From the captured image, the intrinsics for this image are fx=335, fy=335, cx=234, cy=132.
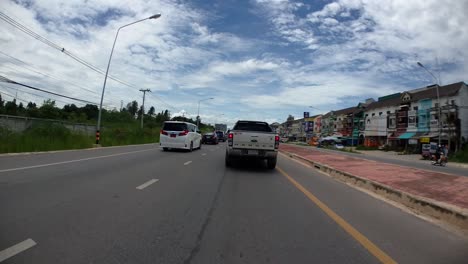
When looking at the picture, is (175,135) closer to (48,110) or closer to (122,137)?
(122,137)

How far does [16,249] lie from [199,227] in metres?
2.32

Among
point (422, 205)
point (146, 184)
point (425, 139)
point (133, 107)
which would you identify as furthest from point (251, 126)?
point (133, 107)

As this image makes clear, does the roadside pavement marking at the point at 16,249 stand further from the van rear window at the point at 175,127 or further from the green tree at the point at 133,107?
the green tree at the point at 133,107

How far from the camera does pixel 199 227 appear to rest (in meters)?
5.05

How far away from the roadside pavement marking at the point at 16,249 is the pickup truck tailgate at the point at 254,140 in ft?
32.7

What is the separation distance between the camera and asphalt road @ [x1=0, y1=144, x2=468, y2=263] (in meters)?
3.94

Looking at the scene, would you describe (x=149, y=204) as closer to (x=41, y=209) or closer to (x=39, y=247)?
(x=41, y=209)

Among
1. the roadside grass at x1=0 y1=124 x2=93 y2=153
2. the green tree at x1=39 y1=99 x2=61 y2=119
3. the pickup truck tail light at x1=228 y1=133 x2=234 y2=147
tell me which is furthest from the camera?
the green tree at x1=39 y1=99 x2=61 y2=119

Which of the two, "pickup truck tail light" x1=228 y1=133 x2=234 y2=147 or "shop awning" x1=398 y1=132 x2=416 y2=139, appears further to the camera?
"shop awning" x1=398 y1=132 x2=416 y2=139

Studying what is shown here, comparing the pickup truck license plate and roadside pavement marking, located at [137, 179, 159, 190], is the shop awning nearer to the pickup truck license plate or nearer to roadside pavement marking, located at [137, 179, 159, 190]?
the pickup truck license plate

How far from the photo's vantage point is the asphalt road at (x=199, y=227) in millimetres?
3941

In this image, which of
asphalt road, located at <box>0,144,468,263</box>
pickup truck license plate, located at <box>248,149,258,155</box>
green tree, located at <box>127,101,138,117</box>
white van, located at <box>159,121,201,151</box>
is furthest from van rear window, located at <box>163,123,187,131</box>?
green tree, located at <box>127,101,138,117</box>

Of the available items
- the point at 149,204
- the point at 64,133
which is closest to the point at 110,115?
the point at 64,133

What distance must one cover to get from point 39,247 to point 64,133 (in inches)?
840
